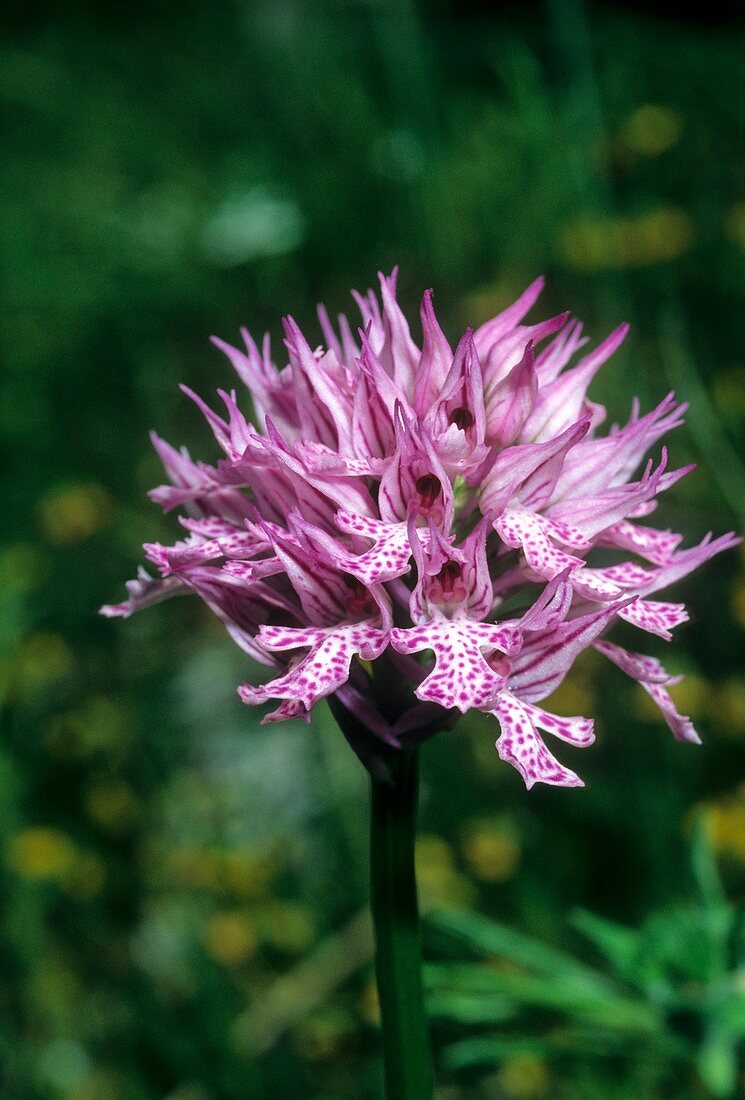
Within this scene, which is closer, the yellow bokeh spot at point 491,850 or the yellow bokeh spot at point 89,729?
the yellow bokeh spot at point 491,850

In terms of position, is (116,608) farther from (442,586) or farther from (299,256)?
(299,256)

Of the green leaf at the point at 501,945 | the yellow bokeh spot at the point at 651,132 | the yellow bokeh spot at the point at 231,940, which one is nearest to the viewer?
the green leaf at the point at 501,945

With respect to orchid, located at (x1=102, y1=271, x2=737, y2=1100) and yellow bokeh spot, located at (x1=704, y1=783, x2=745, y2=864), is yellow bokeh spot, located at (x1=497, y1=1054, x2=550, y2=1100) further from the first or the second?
orchid, located at (x1=102, y1=271, x2=737, y2=1100)

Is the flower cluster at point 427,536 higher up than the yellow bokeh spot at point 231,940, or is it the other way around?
the flower cluster at point 427,536

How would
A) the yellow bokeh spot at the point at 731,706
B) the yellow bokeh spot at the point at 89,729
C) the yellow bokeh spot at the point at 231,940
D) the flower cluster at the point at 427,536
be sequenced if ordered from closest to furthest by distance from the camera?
the flower cluster at the point at 427,536 < the yellow bokeh spot at the point at 231,940 < the yellow bokeh spot at the point at 731,706 < the yellow bokeh spot at the point at 89,729

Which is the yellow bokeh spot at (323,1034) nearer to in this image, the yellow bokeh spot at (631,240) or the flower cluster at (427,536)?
the flower cluster at (427,536)

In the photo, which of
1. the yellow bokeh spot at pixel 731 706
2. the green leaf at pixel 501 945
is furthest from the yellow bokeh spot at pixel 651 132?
the green leaf at pixel 501 945
